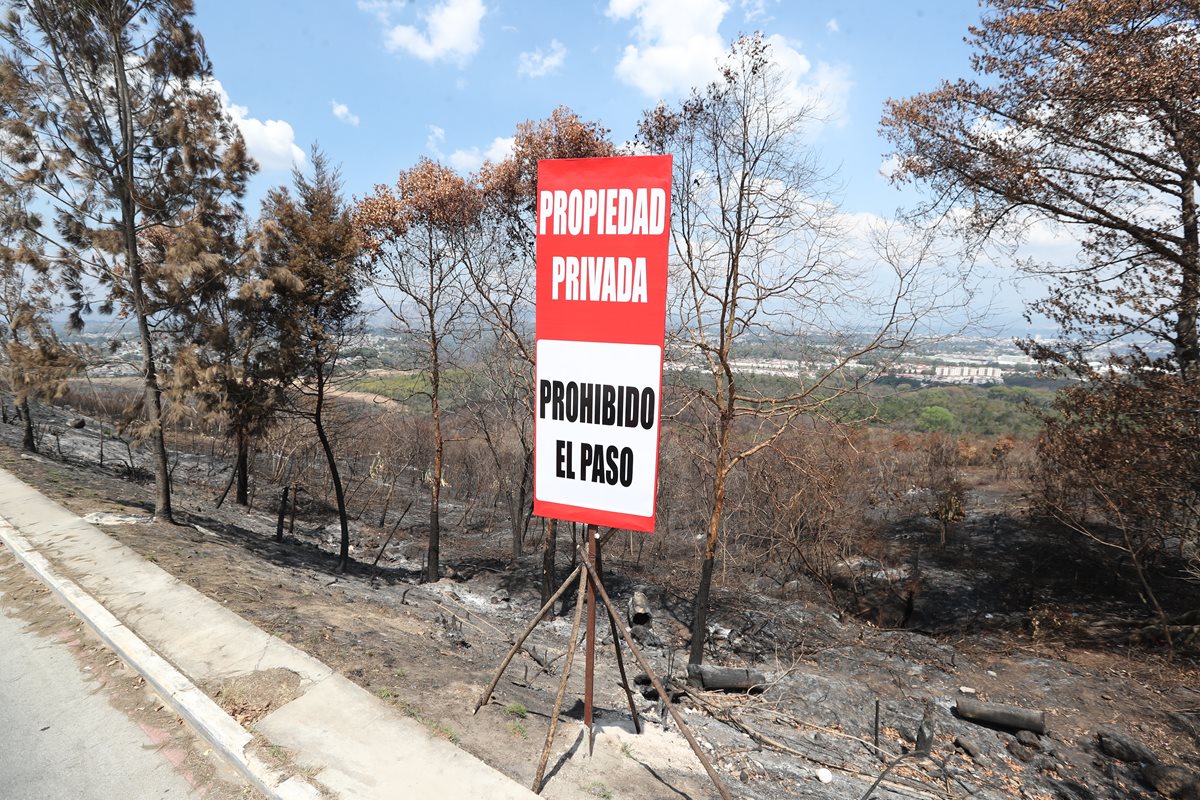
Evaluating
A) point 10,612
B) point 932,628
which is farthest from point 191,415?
point 932,628

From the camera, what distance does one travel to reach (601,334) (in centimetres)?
373

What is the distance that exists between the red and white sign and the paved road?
2.95 metres

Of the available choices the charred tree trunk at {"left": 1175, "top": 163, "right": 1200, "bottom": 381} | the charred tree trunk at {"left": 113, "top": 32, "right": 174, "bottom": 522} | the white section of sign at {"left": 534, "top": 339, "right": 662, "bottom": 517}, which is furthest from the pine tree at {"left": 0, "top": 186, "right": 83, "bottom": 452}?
the charred tree trunk at {"left": 1175, "top": 163, "right": 1200, "bottom": 381}

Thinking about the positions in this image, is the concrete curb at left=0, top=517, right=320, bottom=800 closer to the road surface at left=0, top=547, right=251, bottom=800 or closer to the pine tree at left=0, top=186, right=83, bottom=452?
the road surface at left=0, top=547, right=251, bottom=800

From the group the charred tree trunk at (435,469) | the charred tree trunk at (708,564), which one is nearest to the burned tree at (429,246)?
the charred tree trunk at (435,469)

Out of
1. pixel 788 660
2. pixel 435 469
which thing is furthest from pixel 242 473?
pixel 788 660

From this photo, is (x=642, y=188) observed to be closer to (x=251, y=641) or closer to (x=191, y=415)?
(x=251, y=641)

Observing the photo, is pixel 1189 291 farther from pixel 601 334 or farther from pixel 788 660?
pixel 601 334

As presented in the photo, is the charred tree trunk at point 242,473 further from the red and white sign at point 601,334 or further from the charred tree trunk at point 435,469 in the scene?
the red and white sign at point 601,334

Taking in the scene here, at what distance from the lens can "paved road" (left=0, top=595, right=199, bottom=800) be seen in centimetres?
345

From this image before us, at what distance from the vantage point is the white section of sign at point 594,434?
3.66 m

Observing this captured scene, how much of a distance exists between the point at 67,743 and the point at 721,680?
6.81m

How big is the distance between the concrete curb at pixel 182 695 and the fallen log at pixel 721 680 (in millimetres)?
5673

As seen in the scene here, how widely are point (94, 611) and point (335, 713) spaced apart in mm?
3354
